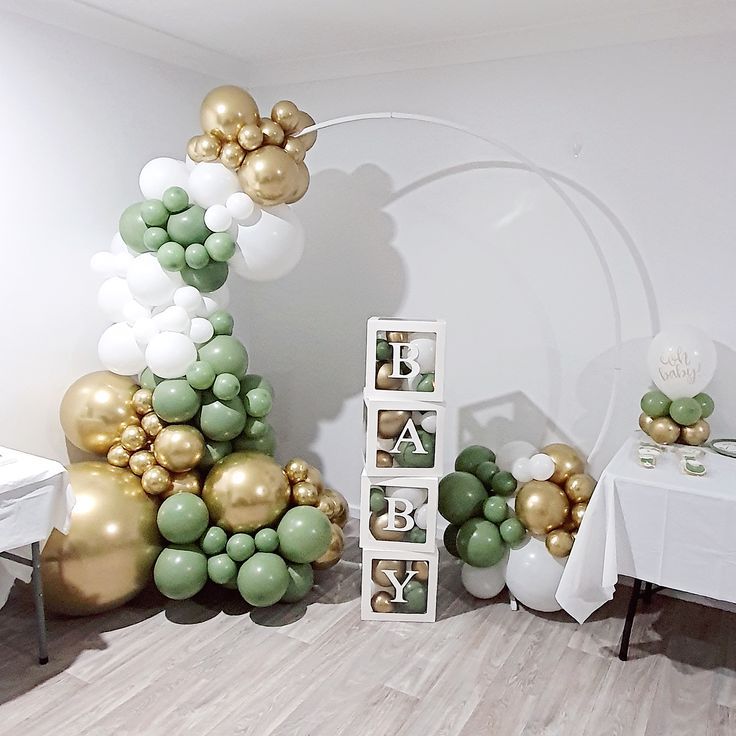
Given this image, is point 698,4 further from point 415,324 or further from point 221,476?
point 221,476

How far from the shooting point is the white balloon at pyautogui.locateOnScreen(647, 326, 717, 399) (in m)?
2.55

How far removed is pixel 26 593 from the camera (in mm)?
2799

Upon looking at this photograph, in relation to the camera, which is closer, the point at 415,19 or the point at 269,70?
the point at 415,19

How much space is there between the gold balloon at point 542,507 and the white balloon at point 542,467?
0.03 m

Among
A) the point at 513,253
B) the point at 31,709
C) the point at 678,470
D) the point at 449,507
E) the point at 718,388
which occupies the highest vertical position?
the point at 513,253

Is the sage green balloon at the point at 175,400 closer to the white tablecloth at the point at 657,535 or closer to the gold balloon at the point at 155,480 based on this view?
the gold balloon at the point at 155,480

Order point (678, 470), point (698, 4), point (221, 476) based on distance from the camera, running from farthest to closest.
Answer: point (221, 476) → point (698, 4) → point (678, 470)

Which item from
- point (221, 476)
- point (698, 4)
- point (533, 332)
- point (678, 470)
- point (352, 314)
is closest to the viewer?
point (678, 470)

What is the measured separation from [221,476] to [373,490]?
56cm

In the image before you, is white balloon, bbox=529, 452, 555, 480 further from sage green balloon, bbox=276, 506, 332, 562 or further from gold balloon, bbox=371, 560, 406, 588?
sage green balloon, bbox=276, 506, 332, 562

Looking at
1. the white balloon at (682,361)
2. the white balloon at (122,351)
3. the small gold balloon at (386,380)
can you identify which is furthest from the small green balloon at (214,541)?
the white balloon at (682,361)

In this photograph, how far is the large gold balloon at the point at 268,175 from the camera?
267 cm

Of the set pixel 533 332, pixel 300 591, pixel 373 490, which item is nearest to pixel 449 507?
pixel 373 490

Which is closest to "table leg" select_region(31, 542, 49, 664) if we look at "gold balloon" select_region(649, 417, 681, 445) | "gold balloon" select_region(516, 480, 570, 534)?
"gold balloon" select_region(516, 480, 570, 534)
